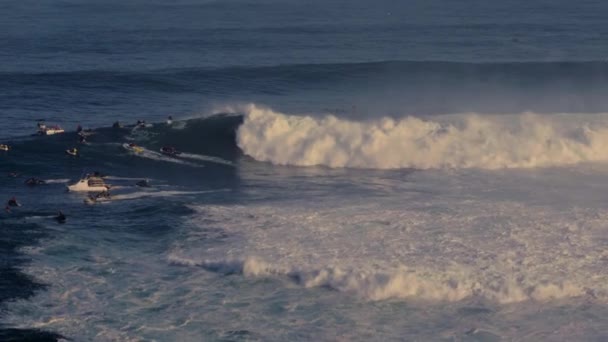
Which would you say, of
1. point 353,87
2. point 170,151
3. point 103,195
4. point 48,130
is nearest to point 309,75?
point 353,87

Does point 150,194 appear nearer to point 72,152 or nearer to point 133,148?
point 72,152

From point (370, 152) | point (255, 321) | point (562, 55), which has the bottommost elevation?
point (255, 321)

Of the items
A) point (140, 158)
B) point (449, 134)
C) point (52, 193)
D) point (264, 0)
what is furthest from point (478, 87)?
point (264, 0)

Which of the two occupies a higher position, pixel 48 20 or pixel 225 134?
pixel 48 20

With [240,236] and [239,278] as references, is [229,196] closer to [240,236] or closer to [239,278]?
[240,236]

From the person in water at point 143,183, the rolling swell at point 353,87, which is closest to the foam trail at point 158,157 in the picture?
the person in water at point 143,183

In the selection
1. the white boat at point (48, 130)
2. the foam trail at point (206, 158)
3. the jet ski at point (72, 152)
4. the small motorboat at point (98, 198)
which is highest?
the white boat at point (48, 130)

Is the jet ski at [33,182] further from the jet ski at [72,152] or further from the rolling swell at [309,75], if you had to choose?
the rolling swell at [309,75]
